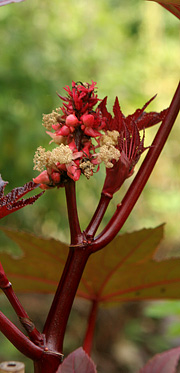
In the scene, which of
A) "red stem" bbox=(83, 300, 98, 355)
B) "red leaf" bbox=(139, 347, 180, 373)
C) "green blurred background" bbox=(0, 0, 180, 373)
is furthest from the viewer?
"green blurred background" bbox=(0, 0, 180, 373)

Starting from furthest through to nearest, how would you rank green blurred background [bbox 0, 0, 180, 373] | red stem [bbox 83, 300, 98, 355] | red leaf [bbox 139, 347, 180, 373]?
green blurred background [bbox 0, 0, 180, 373] → red stem [bbox 83, 300, 98, 355] → red leaf [bbox 139, 347, 180, 373]

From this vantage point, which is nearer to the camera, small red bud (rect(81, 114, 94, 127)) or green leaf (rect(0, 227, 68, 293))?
small red bud (rect(81, 114, 94, 127))

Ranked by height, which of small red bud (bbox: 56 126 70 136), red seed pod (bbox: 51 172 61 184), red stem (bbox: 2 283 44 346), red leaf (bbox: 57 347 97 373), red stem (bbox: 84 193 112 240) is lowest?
red leaf (bbox: 57 347 97 373)

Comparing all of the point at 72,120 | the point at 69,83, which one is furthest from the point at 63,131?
the point at 69,83

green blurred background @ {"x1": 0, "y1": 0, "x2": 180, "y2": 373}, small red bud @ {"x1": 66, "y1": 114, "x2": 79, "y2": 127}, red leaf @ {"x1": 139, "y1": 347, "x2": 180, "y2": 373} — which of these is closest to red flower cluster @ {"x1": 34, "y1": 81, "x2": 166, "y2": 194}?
small red bud @ {"x1": 66, "y1": 114, "x2": 79, "y2": 127}

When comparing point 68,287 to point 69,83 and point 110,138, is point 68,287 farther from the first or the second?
point 69,83

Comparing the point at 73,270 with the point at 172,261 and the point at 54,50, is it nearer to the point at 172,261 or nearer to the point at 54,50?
the point at 172,261

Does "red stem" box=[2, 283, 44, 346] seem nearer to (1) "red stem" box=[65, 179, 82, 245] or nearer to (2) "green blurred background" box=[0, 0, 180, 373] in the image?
(1) "red stem" box=[65, 179, 82, 245]

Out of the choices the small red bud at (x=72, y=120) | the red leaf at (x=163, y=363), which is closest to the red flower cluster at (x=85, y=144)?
the small red bud at (x=72, y=120)
